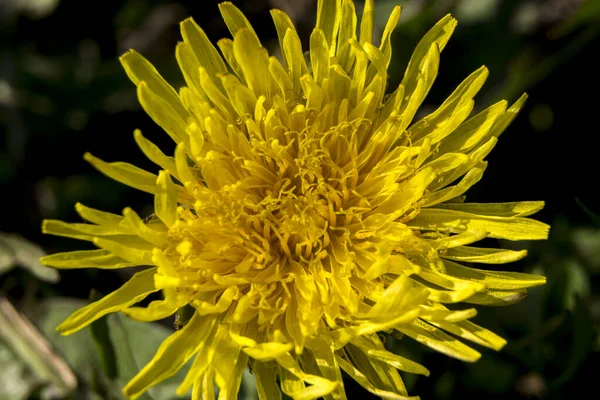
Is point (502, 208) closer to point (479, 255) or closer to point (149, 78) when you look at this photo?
point (479, 255)

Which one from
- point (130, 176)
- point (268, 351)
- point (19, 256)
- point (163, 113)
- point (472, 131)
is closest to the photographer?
point (268, 351)

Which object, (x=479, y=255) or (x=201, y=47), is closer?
(x=479, y=255)

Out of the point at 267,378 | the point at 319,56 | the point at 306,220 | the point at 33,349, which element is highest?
the point at 319,56

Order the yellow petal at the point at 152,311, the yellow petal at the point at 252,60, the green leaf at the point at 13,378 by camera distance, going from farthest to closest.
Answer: the green leaf at the point at 13,378, the yellow petal at the point at 252,60, the yellow petal at the point at 152,311

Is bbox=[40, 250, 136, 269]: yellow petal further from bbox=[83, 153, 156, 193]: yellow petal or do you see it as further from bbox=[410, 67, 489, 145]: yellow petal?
bbox=[410, 67, 489, 145]: yellow petal

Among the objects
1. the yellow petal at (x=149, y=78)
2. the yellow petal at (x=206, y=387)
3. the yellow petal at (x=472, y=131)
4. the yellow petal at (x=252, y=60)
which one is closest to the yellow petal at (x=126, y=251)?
the yellow petal at (x=206, y=387)

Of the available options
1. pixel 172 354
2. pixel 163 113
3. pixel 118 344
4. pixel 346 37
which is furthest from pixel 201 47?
pixel 118 344

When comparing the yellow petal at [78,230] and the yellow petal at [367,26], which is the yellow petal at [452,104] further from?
the yellow petal at [78,230]
